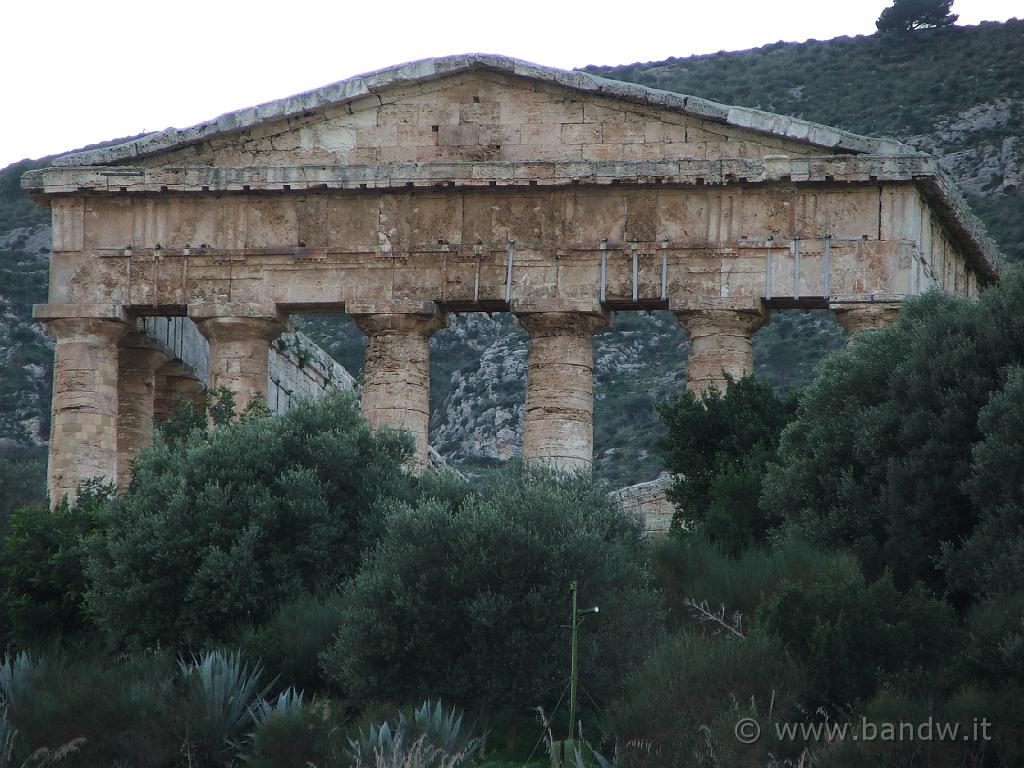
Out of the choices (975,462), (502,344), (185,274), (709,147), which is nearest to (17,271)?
(502,344)

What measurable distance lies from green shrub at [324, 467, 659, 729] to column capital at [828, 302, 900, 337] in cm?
774

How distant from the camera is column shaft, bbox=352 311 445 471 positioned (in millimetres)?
26875

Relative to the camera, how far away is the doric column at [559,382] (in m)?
26.5

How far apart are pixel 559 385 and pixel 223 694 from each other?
10.4 metres

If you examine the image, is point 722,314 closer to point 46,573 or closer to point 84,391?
point 84,391

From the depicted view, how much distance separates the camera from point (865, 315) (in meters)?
26.0

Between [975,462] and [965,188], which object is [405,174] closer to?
[975,462]

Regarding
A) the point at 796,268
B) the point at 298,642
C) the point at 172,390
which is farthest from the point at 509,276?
the point at 298,642

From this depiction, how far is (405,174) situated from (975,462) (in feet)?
34.1

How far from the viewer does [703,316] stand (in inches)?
1042

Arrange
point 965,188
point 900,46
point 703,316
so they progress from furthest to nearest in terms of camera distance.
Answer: point 900,46 < point 965,188 < point 703,316

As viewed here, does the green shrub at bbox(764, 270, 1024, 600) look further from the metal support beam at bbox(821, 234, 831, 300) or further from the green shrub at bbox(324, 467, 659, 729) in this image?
the metal support beam at bbox(821, 234, 831, 300)

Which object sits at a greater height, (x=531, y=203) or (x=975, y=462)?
(x=531, y=203)

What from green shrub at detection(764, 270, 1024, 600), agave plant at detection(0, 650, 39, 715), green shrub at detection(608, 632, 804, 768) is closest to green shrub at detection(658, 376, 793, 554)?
green shrub at detection(764, 270, 1024, 600)
